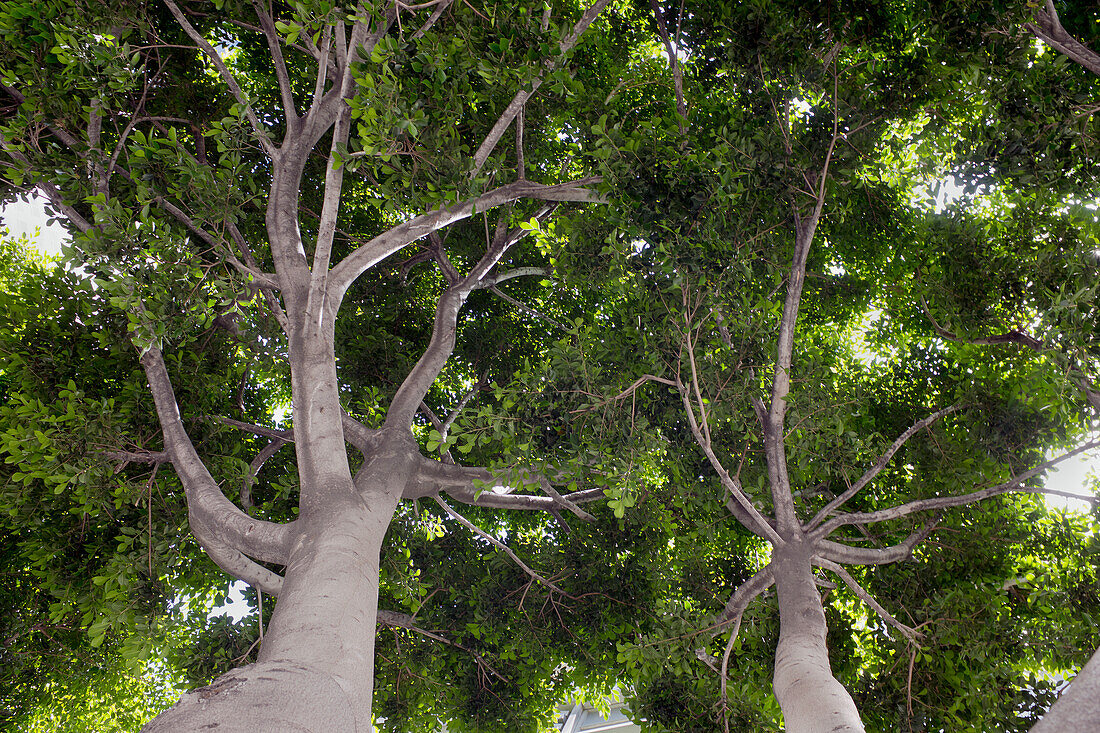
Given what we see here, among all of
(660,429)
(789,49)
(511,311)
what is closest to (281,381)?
(511,311)

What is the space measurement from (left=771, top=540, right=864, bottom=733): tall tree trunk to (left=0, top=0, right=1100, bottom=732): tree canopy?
0.03 m

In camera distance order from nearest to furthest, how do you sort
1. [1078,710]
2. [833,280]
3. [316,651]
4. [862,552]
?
[1078,710], [316,651], [862,552], [833,280]

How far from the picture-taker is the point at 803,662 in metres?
4.07

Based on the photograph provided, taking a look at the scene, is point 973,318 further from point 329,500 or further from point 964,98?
point 329,500

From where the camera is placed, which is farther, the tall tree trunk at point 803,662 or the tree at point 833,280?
the tree at point 833,280

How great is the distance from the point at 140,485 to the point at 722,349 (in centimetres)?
608

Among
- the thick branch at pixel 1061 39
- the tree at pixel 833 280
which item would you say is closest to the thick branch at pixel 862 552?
the tree at pixel 833 280

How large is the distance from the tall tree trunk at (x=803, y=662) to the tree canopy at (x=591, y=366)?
1.0 inches

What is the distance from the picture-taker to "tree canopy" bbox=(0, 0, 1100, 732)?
16.0 feet

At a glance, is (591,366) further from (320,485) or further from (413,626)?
(413,626)

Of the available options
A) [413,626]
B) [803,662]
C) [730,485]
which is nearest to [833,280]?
[730,485]

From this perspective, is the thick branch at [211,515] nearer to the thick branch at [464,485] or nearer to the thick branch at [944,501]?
the thick branch at [464,485]

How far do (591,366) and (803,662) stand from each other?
9.88ft

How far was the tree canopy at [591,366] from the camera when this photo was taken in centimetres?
487
